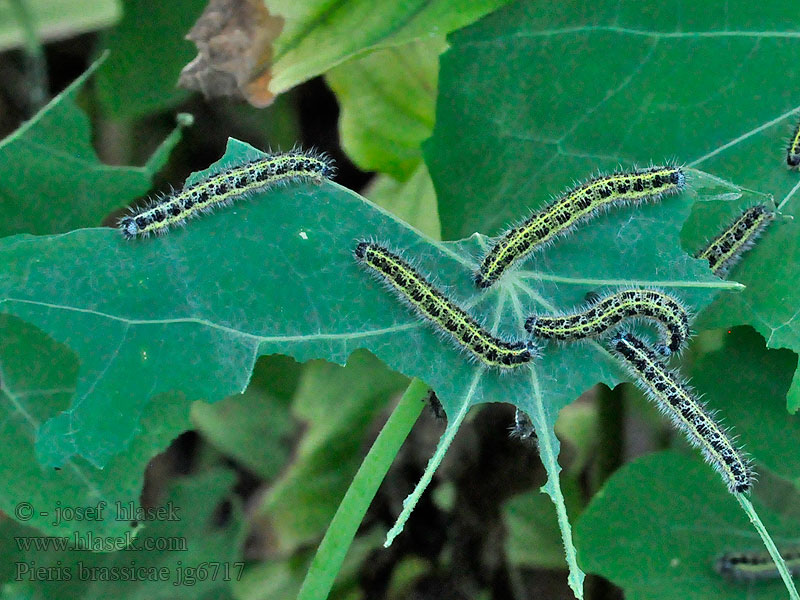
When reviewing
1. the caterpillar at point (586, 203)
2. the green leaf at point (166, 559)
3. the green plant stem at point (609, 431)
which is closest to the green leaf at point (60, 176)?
the caterpillar at point (586, 203)

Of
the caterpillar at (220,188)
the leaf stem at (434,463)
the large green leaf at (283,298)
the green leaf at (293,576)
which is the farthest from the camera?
the green leaf at (293,576)

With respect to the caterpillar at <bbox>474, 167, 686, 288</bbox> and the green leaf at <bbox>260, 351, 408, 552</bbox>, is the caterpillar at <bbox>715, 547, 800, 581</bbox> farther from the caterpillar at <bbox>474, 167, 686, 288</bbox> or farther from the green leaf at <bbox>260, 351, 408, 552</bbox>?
the green leaf at <bbox>260, 351, 408, 552</bbox>

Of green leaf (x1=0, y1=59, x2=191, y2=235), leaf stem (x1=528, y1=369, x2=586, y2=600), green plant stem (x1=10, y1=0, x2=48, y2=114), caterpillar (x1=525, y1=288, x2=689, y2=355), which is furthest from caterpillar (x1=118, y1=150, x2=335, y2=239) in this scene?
green plant stem (x1=10, y1=0, x2=48, y2=114)

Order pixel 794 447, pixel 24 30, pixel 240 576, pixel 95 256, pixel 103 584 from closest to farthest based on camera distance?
pixel 95 256
pixel 794 447
pixel 103 584
pixel 240 576
pixel 24 30

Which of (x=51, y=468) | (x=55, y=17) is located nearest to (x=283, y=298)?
(x=51, y=468)

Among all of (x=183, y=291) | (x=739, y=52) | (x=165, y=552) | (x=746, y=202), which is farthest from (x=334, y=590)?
(x=739, y=52)

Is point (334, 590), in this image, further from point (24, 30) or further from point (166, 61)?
point (24, 30)

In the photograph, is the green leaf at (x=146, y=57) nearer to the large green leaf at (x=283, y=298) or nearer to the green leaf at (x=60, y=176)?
the green leaf at (x=60, y=176)
